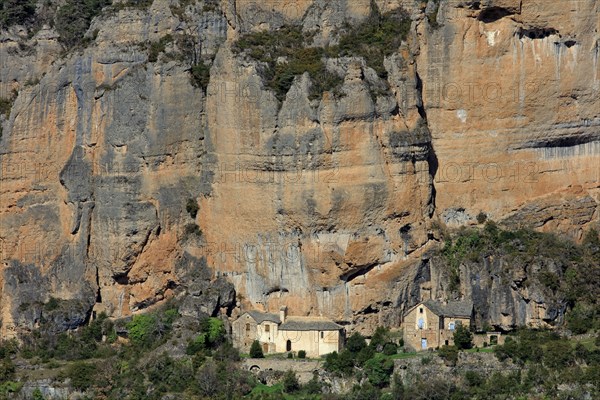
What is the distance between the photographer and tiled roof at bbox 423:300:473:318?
71000mm

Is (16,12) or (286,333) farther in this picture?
(16,12)

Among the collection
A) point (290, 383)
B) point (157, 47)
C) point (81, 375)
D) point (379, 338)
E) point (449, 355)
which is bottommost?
point (290, 383)

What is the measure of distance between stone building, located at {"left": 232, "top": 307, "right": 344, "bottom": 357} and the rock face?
57 cm

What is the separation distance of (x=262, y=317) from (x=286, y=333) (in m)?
1.00

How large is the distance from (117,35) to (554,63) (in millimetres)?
14081

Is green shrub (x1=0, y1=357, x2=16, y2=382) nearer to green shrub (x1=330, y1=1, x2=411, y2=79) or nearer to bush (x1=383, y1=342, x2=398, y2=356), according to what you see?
bush (x1=383, y1=342, x2=398, y2=356)

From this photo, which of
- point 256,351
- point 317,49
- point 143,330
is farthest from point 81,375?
point 317,49

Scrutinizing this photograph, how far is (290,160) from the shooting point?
7075 cm

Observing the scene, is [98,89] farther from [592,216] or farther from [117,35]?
[592,216]

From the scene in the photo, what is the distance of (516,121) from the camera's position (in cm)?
7319

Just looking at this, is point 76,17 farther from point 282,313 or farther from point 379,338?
point 379,338

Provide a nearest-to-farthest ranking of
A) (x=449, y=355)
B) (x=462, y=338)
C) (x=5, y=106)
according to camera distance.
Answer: (x=449, y=355) → (x=462, y=338) → (x=5, y=106)

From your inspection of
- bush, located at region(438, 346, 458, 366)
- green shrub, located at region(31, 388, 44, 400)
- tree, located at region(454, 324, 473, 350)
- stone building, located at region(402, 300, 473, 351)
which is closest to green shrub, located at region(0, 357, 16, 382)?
green shrub, located at region(31, 388, 44, 400)

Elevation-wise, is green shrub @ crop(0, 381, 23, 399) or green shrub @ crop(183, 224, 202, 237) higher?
green shrub @ crop(183, 224, 202, 237)
